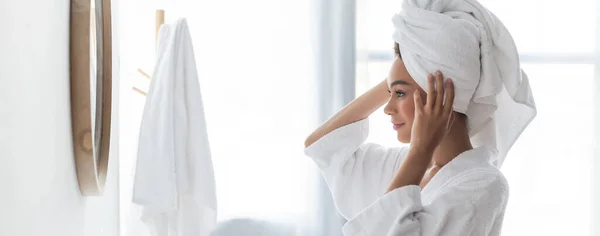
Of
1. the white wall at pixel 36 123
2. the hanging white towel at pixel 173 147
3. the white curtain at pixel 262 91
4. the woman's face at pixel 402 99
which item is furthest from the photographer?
the white curtain at pixel 262 91

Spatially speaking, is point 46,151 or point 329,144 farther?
point 329,144

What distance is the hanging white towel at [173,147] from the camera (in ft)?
6.53

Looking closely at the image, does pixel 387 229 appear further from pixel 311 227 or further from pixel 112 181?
pixel 311 227

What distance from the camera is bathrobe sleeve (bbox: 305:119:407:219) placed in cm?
183

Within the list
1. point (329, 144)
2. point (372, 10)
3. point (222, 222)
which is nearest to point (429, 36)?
point (329, 144)

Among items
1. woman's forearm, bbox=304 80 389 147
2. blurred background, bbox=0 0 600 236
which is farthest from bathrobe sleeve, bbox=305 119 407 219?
blurred background, bbox=0 0 600 236

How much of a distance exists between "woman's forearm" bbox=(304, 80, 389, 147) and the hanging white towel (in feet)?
1.19

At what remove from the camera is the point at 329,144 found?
1.83 m

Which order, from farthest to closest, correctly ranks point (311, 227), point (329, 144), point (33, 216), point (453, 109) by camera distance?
point (311, 227), point (329, 144), point (453, 109), point (33, 216)

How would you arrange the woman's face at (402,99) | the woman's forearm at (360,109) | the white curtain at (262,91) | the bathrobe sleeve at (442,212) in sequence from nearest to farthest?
the bathrobe sleeve at (442,212)
the woman's face at (402,99)
the woman's forearm at (360,109)
the white curtain at (262,91)

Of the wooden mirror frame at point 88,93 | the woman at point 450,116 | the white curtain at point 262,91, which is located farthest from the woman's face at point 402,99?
the white curtain at point 262,91

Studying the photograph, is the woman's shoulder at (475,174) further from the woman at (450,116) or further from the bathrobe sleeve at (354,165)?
the bathrobe sleeve at (354,165)

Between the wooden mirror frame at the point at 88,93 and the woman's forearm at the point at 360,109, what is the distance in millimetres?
509

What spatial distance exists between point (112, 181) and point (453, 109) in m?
1.09
